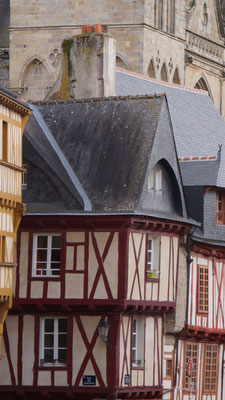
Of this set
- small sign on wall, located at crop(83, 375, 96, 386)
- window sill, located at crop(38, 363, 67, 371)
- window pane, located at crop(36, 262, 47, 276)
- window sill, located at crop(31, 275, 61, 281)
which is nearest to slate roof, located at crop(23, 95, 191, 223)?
window pane, located at crop(36, 262, 47, 276)

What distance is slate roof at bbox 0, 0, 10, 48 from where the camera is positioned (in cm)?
9660

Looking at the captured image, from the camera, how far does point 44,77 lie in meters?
91.9

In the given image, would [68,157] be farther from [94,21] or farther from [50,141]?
[94,21]

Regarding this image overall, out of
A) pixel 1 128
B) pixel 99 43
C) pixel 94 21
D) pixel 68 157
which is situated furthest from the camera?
pixel 94 21

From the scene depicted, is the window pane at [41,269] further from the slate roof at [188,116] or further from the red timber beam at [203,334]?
the slate roof at [188,116]

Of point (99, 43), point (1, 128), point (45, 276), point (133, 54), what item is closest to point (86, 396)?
point (45, 276)

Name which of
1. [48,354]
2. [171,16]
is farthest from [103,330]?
[171,16]

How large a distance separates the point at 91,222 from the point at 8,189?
2874mm

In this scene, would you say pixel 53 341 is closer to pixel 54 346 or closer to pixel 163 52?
pixel 54 346

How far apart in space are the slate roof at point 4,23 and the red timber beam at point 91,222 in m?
34.9

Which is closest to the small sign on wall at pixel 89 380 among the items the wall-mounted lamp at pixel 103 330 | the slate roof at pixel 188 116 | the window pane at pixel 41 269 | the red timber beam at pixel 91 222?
the wall-mounted lamp at pixel 103 330

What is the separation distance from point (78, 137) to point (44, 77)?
28.2 metres

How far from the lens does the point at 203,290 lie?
6656cm

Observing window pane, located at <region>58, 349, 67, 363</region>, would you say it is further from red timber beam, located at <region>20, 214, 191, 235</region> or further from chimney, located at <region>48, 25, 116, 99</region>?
chimney, located at <region>48, 25, 116, 99</region>
